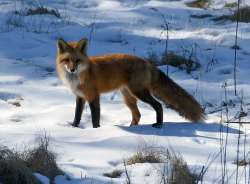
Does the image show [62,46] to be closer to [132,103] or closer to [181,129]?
[132,103]

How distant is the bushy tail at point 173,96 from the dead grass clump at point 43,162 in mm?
2902

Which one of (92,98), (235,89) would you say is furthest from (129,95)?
(235,89)

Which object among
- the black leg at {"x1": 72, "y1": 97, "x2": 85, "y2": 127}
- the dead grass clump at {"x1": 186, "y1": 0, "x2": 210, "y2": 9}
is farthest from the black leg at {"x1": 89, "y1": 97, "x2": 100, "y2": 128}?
the dead grass clump at {"x1": 186, "y1": 0, "x2": 210, "y2": 9}

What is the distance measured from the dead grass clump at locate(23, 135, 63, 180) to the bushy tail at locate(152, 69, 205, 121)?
2.90 metres

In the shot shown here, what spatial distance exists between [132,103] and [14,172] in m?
3.41

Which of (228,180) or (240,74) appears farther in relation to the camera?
(240,74)

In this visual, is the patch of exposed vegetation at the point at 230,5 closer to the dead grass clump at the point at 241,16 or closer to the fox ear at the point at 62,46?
the dead grass clump at the point at 241,16

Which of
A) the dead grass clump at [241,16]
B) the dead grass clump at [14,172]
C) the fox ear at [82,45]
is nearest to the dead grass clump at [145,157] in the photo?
the dead grass clump at [14,172]

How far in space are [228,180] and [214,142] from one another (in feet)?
4.70

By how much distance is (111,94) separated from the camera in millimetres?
9219

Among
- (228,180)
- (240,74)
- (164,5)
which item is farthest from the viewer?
(164,5)

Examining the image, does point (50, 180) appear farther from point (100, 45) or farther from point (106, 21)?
point (106, 21)

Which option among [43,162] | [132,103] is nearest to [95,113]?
[132,103]

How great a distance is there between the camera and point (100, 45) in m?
11.0
